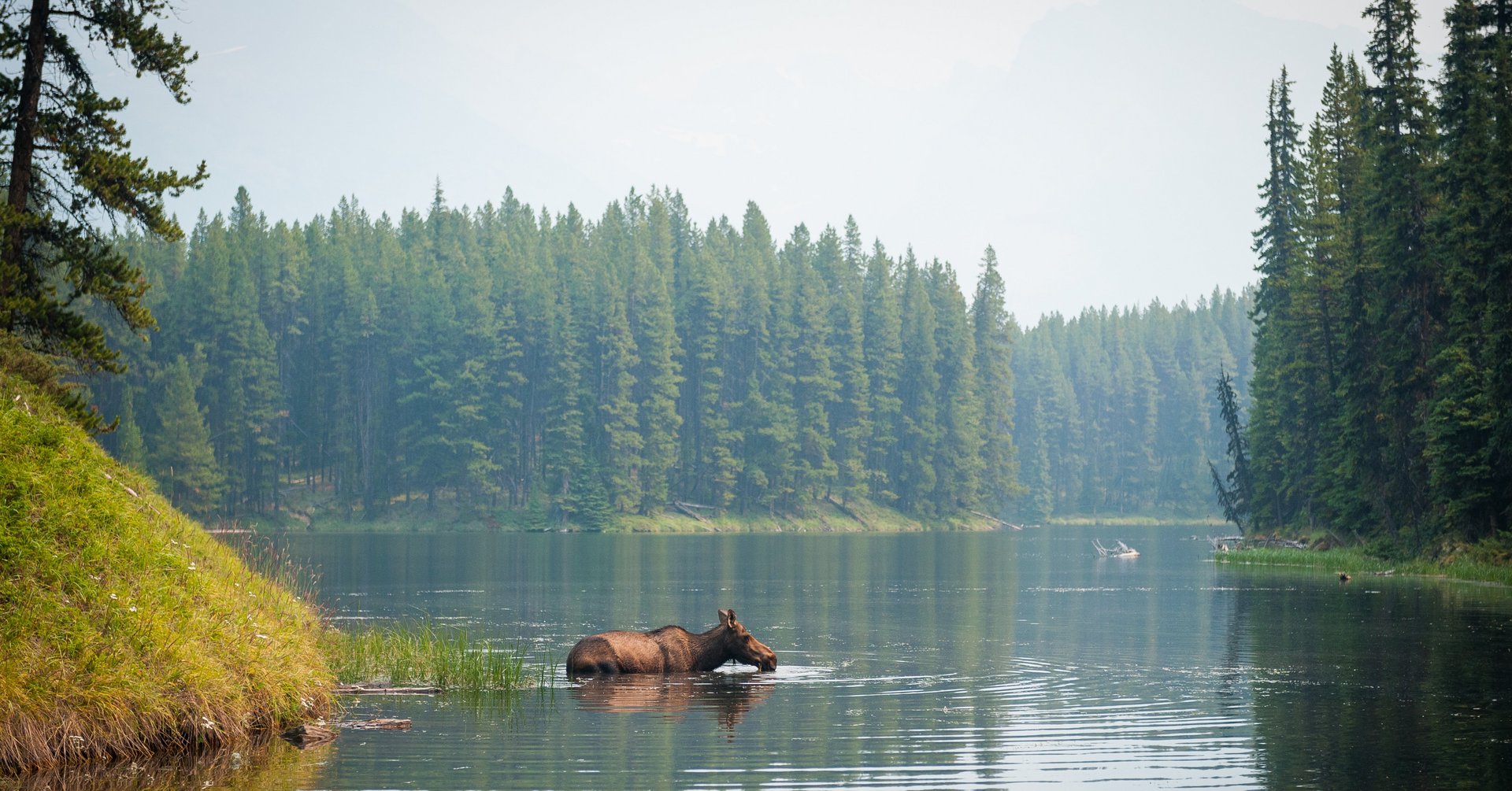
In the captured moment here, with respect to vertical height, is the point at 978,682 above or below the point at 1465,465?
below

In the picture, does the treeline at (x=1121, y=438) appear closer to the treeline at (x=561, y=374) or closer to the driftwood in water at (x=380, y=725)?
the treeline at (x=561, y=374)

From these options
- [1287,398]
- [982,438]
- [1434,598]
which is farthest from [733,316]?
[1434,598]

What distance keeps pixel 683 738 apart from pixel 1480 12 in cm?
4968

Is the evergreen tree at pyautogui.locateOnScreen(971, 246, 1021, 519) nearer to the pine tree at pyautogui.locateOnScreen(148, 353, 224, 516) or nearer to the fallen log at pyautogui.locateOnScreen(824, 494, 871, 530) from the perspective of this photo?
the fallen log at pyautogui.locateOnScreen(824, 494, 871, 530)

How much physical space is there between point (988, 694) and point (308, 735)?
35.9ft

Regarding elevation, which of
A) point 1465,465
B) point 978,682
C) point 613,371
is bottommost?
point 978,682

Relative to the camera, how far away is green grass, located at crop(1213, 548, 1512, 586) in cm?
4919

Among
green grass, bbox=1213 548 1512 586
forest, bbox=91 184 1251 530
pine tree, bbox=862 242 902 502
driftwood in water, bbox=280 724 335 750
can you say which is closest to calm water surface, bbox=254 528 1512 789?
driftwood in water, bbox=280 724 335 750

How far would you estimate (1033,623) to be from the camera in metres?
38.0

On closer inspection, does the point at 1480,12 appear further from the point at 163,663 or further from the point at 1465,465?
the point at 163,663

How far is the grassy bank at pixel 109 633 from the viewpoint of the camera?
16.8 meters

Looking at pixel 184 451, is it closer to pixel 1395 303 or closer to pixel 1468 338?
pixel 1395 303

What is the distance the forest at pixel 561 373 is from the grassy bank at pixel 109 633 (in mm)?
91883

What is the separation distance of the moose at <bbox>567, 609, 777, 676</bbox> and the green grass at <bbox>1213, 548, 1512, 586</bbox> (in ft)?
100
